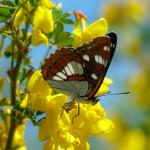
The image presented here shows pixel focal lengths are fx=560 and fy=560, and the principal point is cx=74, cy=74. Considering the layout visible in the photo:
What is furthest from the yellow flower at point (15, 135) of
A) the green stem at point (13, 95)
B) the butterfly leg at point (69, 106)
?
the butterfly leg at point (69, 106)

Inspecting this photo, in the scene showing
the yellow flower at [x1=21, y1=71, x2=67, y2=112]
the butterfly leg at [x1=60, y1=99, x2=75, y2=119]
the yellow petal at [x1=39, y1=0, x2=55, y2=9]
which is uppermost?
the yellow petal at [x1=39, y1=0, x2=55, y2=9]

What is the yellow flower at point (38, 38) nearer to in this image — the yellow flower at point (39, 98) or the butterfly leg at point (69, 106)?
the yellow flower at point (39, 98)

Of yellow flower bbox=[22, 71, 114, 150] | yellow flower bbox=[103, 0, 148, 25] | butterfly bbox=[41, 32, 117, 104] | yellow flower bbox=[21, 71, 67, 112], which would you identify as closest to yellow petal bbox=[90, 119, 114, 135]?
yellow flower bbox=[22, 71, 114, 150]

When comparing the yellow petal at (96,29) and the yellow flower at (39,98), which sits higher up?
the yellow petal at (96,29)

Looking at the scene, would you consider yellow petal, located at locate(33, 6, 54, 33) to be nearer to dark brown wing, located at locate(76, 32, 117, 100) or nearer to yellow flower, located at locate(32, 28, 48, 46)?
yellow flower, located at locate(32, 28, 48, 46)

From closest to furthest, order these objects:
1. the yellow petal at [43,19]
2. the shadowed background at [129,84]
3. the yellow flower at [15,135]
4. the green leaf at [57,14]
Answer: the yellow petal at [43,19]
the green leaf at [57,14]
the yellow flower at [15,135]
the shadowed background at [129,84]

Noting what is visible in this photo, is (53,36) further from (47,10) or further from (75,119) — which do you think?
(75,119)
